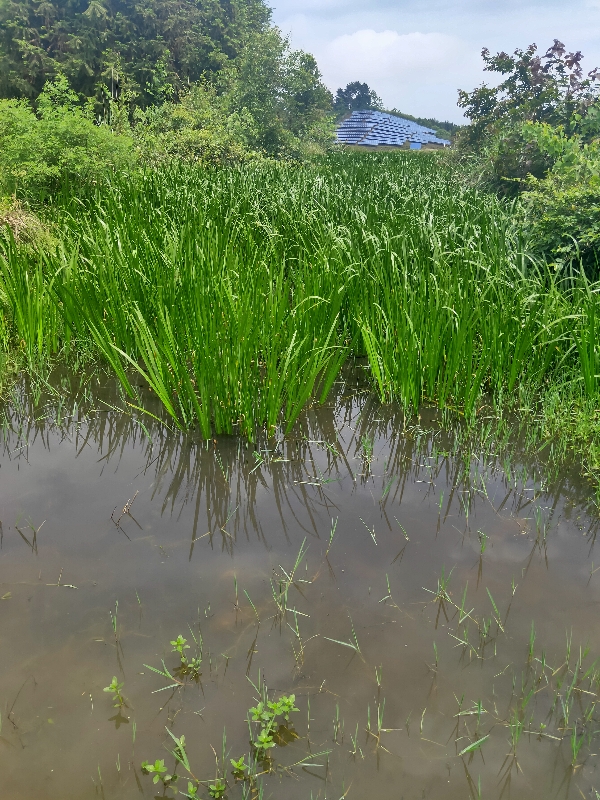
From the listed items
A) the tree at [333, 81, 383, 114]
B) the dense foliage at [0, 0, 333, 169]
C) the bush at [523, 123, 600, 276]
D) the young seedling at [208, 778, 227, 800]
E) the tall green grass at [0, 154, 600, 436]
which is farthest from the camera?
the tree at [333, 81, 383, 114]

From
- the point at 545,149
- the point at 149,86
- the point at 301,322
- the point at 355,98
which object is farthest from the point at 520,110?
the point at 355,98

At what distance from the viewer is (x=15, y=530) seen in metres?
2.10

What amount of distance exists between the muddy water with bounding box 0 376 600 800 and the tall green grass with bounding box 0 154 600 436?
1.11ft

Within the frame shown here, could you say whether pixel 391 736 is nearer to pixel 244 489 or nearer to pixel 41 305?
pixel 244 489

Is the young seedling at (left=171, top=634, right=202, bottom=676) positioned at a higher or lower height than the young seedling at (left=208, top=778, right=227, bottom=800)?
higher

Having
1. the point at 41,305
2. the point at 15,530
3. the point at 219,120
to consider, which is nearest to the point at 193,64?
the point at 219,120

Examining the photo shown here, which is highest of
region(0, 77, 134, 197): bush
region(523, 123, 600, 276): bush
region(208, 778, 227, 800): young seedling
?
region(0, 77, 134, 197): bush

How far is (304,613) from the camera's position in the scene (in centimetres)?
176

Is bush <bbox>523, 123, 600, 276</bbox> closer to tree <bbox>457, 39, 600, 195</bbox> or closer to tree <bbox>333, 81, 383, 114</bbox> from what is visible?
tree <bbox>457, 39, 600, 195</bbox>

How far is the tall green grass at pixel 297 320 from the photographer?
2.72 m

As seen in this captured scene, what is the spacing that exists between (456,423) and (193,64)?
1104 inches

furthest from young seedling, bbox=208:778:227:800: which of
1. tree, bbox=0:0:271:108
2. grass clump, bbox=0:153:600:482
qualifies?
tree, bbox=0:0:271:108

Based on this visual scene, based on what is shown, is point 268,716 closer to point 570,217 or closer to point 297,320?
point 297,320

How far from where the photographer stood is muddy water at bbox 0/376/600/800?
135 cm
